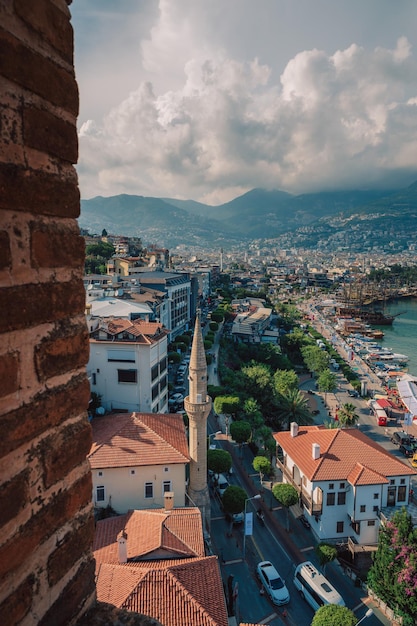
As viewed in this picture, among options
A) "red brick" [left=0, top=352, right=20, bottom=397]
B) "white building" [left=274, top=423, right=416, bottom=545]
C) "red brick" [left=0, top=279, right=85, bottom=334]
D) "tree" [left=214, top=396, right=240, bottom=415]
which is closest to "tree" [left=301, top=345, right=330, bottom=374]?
"tree" [left=214, top=396, right=240, bottom=415]

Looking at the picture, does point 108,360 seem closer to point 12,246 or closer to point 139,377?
point 139,377

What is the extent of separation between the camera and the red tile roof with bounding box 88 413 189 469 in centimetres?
1895

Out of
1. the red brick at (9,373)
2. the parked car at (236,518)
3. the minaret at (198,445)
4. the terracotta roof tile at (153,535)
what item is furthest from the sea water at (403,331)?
the red brick at (9,373)

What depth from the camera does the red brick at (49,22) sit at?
1.74 m

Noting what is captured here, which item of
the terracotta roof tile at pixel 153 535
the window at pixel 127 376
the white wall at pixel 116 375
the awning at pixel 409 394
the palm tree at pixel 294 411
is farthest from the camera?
the awning at pixel 409 394

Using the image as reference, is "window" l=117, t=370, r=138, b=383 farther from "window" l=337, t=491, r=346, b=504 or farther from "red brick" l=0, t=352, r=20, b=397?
"red brick" l=0, t=352, r=20, b=397

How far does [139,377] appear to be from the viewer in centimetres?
2508

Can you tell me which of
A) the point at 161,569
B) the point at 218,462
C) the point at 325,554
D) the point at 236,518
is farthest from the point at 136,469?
the point at 325,554

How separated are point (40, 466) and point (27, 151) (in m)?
1.31

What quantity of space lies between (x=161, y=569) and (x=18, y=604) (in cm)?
1349

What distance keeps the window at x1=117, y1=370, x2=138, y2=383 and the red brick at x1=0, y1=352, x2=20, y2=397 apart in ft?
77.7

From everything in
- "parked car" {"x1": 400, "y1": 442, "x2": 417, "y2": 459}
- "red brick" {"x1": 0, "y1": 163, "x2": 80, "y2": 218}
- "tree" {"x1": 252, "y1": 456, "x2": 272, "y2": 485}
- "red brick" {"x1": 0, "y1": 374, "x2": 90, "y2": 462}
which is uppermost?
"red brick" {"x1": 0, "y1": 163, "x2": 80, "y2": 218}

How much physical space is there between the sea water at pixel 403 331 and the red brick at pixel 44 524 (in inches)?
2499

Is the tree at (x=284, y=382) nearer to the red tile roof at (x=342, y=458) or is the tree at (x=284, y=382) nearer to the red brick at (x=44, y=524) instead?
the red tile roof at (x=342, y=458)
